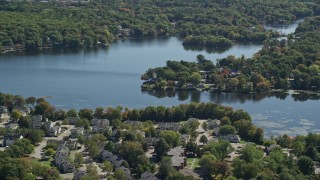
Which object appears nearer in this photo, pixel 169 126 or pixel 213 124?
pixel 169 126

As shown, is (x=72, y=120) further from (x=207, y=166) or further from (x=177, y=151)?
(x=207, y=166)

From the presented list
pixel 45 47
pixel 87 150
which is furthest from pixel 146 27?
pixel 87 150

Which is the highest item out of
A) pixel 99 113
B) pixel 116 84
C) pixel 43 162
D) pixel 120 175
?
pixel 99 113

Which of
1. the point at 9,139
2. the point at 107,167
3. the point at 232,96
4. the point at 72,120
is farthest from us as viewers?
the point at 232,96

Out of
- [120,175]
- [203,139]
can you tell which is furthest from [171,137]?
[120,175]

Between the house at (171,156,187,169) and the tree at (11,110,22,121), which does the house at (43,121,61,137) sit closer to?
the tree at (11,110,22,121)

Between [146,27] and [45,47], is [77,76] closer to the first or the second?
[45,47]

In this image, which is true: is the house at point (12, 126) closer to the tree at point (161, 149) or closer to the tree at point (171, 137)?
the tree at point (171, 137)

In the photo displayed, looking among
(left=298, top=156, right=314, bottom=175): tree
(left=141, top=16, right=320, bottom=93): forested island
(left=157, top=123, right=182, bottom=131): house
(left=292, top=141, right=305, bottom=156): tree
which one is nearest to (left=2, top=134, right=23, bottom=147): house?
(left=157, top=123, right=182, bottom=131): house
